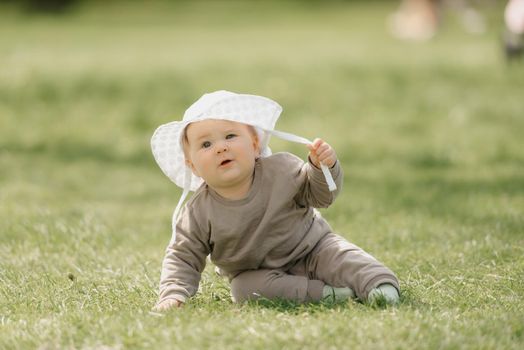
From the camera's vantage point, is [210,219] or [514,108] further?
[514,108]

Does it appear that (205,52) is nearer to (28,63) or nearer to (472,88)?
(28,63)

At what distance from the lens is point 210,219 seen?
13.1ft

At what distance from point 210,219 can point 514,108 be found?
7.13m

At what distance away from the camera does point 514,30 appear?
37.7ft

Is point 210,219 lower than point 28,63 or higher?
higher

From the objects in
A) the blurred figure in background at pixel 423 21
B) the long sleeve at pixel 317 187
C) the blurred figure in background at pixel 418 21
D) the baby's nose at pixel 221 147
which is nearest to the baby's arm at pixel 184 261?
the baby's nose at pixel 221 147

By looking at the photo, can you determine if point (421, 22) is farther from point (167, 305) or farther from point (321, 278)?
point (167, 305)

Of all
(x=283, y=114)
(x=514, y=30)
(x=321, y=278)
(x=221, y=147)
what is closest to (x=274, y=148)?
(x=283, y=114)

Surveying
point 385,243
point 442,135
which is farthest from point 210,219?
point 442,135

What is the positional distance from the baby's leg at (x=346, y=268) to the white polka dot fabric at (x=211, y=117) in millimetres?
540

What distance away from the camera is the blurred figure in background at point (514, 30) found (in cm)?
1112

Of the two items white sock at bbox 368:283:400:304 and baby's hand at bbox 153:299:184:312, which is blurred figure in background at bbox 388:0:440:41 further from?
baby's hand at bbox 153:299:184:312

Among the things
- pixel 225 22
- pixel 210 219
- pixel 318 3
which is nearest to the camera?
pixel 210 219

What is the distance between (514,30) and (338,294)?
847 cm
